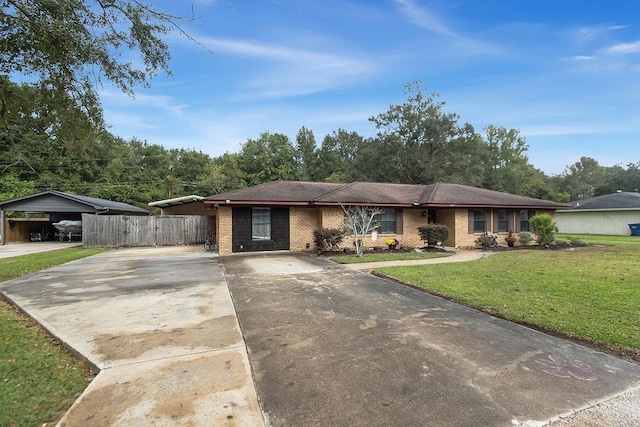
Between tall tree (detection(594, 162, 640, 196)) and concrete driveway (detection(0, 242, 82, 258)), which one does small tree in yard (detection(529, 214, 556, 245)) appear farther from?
tall tree (detection(594, 162, 640, 196))

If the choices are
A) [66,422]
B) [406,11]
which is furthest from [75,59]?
[406,11]

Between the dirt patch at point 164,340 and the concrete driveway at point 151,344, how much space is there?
12 millimetres

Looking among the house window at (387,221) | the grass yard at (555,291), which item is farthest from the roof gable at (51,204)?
the grass yard at (555,291)

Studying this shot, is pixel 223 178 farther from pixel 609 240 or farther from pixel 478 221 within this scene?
pixel 609 240

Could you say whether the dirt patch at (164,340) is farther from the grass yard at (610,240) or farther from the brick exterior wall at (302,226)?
the grass yard at (610,240)

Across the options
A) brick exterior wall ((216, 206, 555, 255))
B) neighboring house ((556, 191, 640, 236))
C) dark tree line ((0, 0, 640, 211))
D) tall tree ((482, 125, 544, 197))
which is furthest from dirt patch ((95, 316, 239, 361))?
tall tree ((482, 125, 544, 197))

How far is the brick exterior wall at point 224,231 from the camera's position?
44.0 feet

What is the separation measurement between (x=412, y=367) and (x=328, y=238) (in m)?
9.82

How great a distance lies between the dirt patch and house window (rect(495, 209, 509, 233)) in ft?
52.6

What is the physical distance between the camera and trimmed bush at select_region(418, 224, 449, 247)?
1438 cm

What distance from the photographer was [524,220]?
57.3ft

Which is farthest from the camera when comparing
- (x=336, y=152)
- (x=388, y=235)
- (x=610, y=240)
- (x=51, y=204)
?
(x=336, y=152)

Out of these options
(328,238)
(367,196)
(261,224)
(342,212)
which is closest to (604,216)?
(367,196)

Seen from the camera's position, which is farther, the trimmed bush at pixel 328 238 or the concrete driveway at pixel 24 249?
the concrete driveway at pixel 24 249
